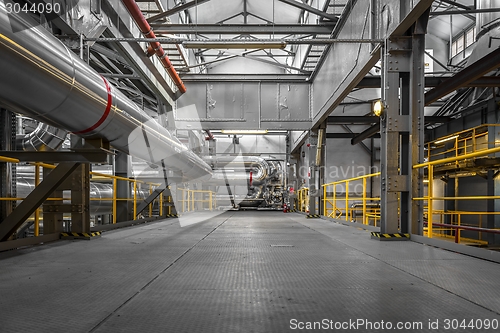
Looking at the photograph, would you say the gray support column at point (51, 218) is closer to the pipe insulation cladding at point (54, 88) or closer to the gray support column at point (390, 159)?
the pipe insulation cladding at point (54, 88)

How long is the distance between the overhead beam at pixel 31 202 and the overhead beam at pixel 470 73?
29.3 ft

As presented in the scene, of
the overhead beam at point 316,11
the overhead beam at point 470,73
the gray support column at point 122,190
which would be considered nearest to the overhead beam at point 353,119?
the overhead beam at point 470,73

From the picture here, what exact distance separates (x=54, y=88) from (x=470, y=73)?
30.6ft

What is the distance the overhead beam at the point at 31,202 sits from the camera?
15.5ft

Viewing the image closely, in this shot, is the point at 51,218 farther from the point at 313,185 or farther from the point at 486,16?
the point at 486,16

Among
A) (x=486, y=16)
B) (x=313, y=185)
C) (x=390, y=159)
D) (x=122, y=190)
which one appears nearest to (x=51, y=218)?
(x=122, y=190)

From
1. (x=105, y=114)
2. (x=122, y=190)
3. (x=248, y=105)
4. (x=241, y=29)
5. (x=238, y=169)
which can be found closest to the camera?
(x=105, y=114)

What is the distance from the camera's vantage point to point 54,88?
364 cm

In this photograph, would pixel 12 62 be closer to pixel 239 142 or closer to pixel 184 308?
pixel 184 308

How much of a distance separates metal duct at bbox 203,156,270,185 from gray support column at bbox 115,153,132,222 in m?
12.0

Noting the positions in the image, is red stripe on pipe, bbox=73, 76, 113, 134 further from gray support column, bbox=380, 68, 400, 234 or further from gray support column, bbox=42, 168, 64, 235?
gray support column, bbox=380, 68, 400, 234

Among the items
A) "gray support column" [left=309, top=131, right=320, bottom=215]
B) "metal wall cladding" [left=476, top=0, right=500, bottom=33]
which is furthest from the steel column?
"metal wall cladding" [left=476, top=0, right=500, bottom=33]

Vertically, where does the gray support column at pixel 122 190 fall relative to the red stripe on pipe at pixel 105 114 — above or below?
below

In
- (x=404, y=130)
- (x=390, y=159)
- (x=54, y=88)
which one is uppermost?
(x=54, y=88)
